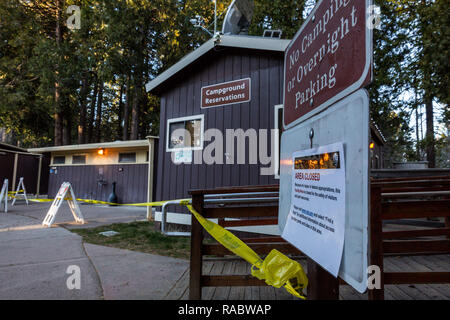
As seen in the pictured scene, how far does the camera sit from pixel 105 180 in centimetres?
1398

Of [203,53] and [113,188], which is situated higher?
[203,53]

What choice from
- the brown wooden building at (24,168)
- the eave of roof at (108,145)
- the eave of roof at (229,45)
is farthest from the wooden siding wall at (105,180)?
the eave of roof at (229,45)

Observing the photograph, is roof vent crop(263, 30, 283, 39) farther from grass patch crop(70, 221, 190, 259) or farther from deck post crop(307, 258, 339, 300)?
deck post crop(307, 258, 339, 300)

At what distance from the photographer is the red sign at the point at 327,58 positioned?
894mm

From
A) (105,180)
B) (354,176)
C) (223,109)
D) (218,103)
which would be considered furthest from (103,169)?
(354,176)

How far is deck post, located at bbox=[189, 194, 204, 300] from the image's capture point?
231cm

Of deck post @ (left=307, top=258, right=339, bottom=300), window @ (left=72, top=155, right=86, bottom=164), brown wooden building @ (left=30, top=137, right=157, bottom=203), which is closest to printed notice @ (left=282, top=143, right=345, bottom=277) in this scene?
deck post @ (left=307, top=258, right=339, bottom=300)

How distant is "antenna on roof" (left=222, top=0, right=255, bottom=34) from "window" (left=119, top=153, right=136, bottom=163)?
28.5 feet

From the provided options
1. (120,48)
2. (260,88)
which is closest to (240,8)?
(260,88)

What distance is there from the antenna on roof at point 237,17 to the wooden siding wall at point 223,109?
999 mm

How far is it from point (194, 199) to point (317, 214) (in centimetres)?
150

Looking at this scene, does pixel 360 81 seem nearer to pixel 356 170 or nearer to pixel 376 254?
pixel 356 170

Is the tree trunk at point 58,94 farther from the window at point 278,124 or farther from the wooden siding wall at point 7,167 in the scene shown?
the window at point 278,124
